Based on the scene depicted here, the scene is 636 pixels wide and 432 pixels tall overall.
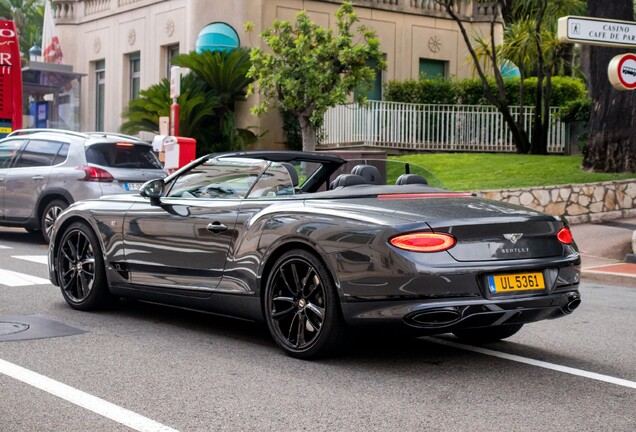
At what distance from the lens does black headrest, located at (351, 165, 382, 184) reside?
7512mm

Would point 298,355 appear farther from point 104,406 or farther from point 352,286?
point 104,406

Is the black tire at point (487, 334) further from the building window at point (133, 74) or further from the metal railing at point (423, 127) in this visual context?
the building window at point (133, 74)

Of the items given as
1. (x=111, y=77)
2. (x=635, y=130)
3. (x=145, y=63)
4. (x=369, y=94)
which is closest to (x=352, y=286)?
(x=635, y=130)

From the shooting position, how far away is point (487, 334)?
758cm

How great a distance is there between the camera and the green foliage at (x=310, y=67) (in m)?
23.4

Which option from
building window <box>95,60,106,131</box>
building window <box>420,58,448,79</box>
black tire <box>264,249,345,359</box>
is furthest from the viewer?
building window <box>95,60,106,131</box>

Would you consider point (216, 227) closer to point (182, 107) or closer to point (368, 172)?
point (368, 172)

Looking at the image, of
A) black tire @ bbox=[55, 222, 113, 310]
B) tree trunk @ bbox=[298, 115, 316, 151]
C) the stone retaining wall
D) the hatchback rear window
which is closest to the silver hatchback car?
the hatchback rear window

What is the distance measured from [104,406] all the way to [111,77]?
31067mm

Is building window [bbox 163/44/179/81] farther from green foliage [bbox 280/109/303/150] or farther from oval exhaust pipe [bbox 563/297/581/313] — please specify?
oval exhaust pipe [bbox 563/297/581/313]

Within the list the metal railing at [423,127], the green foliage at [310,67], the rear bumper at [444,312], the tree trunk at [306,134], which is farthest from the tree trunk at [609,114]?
the rear bumper at [444,312]

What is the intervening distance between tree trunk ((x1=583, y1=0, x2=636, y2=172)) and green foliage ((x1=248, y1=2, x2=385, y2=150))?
18.6ft

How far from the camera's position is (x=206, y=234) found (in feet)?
24.8

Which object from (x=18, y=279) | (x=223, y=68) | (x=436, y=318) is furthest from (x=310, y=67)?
(x=436, y=318)
